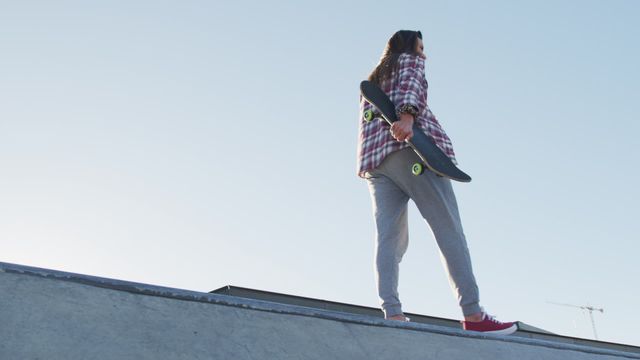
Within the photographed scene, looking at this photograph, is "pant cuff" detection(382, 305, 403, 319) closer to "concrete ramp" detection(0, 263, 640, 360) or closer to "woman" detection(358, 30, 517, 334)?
"woman" detection(358, 30, 517, 334)

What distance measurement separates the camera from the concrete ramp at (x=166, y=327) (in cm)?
195

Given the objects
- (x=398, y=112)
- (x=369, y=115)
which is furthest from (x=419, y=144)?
(x=369, y=115)

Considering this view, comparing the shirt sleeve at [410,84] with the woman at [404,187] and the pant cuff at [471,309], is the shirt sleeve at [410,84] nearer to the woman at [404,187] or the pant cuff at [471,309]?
the woman at [404,187]

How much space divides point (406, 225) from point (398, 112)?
2.19 ft

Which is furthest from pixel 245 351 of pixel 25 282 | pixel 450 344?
pixel 450 344

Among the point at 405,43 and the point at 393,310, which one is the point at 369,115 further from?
the point at 393,310

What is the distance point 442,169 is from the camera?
3.76 m

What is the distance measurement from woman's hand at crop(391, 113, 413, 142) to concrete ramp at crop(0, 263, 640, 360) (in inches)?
53.8

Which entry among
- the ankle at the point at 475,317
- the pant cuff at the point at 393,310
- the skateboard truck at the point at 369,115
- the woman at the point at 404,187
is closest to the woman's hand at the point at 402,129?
the woman at the point at 404,187

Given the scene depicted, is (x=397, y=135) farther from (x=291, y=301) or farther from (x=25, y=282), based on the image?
(x=291, y=301)

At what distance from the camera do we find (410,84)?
402cm

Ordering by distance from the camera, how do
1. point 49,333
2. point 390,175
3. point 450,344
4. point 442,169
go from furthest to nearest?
point 390,175
point 442,169
point 450,344
point 49,333

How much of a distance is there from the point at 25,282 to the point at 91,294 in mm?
192

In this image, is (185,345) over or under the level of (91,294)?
Result: under
